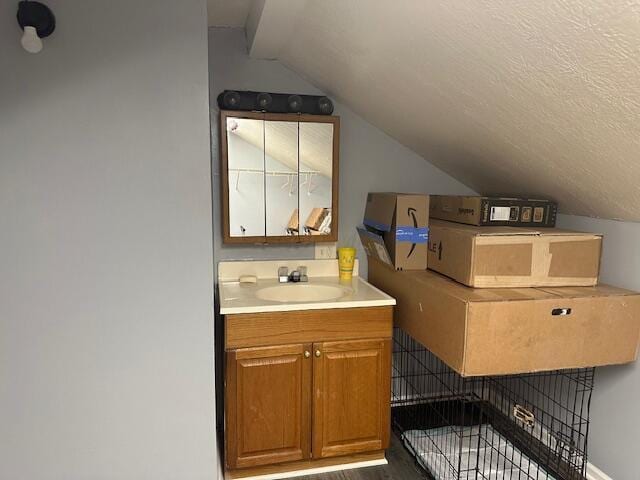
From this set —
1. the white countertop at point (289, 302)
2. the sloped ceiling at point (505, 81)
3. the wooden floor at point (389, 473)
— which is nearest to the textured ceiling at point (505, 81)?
the sloped ceiling at point (505, 81)

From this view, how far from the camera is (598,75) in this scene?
1.14 meters

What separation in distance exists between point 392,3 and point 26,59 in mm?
1234

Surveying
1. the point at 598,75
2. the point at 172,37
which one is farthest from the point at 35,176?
the point at 598,75

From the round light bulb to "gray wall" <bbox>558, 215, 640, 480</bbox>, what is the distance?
2310mm

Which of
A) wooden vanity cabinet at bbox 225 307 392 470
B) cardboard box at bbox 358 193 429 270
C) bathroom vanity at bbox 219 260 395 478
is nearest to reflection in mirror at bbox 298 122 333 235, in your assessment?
cardboard box at bbox 358 193 429 270

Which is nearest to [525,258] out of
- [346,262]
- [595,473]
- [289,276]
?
[346,262]

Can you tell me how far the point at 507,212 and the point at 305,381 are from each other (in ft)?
3.91

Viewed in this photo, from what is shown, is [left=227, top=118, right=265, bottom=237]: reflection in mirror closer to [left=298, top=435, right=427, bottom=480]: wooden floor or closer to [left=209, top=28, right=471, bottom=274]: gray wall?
[left=209, top=28, right=471, bottom=274]: gray wall

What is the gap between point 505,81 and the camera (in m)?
1.38

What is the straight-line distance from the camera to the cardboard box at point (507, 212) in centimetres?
199

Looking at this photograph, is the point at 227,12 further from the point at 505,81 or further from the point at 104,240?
the point at 505,81

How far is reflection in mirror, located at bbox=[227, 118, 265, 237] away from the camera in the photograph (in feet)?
7.42

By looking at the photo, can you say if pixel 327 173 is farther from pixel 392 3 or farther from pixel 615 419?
pixel 615 419

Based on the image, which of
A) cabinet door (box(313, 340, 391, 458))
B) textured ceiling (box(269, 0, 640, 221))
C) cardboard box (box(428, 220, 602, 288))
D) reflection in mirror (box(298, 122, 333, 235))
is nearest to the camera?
textured ceiling (box(269, 0, 640, 221))
